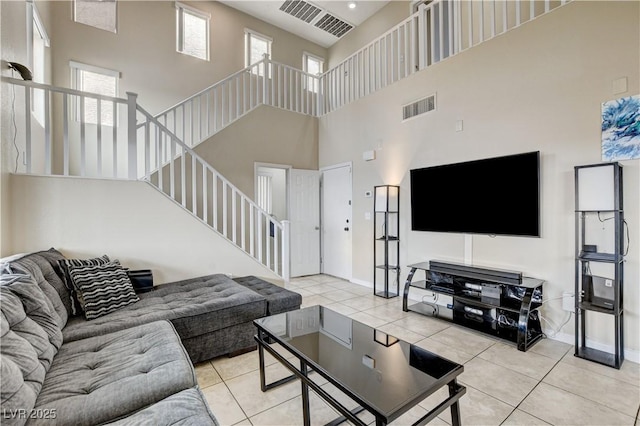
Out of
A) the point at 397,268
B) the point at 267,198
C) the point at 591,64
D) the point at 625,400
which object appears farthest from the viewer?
the point at 267,198

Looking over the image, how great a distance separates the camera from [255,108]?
16.3 feet

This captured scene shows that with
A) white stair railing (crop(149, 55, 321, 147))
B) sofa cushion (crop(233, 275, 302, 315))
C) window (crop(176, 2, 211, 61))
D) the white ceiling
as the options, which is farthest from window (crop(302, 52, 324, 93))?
sofa cushion (crop(233, 275, 302, 315))

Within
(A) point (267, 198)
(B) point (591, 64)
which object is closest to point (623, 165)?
(B) point (591, 64)

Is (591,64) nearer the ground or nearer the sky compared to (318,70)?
nearer the ground

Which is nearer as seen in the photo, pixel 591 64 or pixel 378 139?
pixel 591 64

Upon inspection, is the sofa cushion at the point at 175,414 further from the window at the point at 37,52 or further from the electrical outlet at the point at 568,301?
the window at the point at 37,52

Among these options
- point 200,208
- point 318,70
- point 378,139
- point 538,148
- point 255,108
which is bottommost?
point 200,208

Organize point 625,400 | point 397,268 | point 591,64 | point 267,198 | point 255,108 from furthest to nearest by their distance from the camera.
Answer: point 267,198
point 255,108
point 397,268
point 591,64
point 625,400

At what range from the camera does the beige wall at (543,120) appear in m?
2.42

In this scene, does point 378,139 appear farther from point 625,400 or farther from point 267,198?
point 625,400

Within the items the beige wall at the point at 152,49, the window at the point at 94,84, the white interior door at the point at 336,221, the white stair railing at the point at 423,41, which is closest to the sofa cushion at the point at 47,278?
the window at the point at 94,84

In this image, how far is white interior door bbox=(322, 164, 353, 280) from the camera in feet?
16.9

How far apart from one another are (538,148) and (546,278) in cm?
129

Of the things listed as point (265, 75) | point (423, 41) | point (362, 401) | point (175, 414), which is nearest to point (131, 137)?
point (265, 75)
